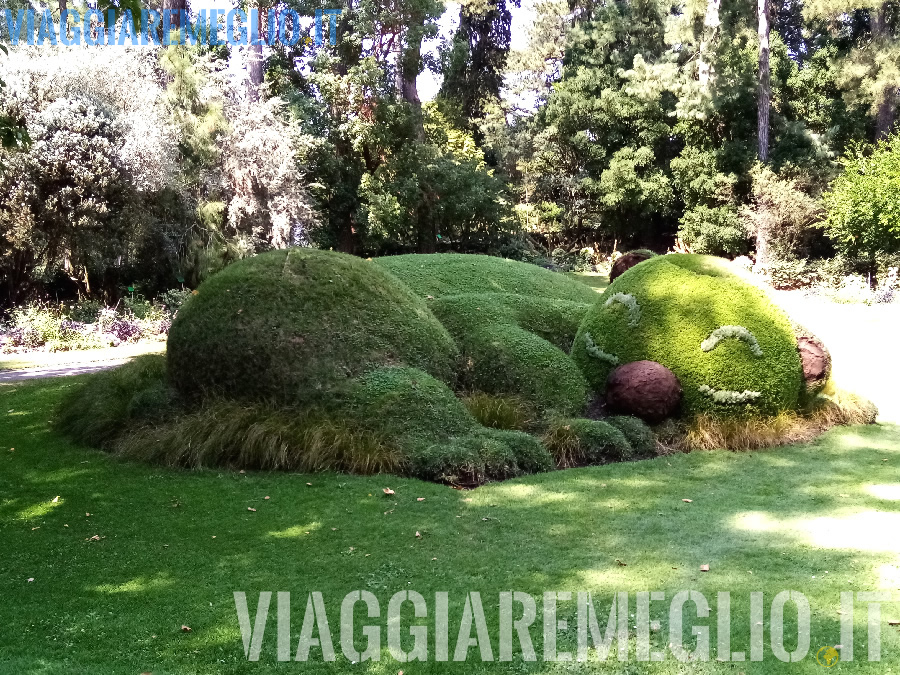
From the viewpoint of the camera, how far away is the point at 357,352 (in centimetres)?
643

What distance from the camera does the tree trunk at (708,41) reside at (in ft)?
74.4

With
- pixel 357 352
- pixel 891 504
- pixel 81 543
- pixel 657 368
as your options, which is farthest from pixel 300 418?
pixel 891 504

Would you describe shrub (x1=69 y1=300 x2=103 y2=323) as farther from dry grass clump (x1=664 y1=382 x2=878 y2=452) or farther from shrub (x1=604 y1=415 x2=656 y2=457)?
dry grass clump (x1=664 y1=382 x2=878 y2=452)

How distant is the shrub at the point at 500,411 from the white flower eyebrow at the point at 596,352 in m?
0.94

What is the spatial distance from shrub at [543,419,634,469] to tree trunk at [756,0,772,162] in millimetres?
21669

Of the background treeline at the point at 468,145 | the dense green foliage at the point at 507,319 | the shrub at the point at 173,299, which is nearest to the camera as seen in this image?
the dense green foliage at the point at 507,319

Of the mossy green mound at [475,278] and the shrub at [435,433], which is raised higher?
the mossy green mound at [475,278]

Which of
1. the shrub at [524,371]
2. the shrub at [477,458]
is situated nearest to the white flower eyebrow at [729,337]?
the shrub at [524,371]

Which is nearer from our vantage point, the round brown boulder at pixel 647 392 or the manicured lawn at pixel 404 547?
the manicured lawn at pixel 404 547

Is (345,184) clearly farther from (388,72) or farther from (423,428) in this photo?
(423,428)

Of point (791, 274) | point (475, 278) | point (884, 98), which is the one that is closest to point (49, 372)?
point (475, 278)

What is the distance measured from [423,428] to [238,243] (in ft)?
37.8

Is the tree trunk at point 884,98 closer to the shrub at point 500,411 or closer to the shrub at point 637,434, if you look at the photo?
the shrub at point 637,434

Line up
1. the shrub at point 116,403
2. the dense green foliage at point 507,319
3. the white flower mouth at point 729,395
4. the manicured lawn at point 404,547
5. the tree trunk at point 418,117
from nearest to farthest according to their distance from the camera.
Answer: the manicured lawn at point 404,547
the shrub at point 116,403
the white flower mouth at point 729,395
the dense green foliage at point 507,319
the tree trunk at point 418,117
